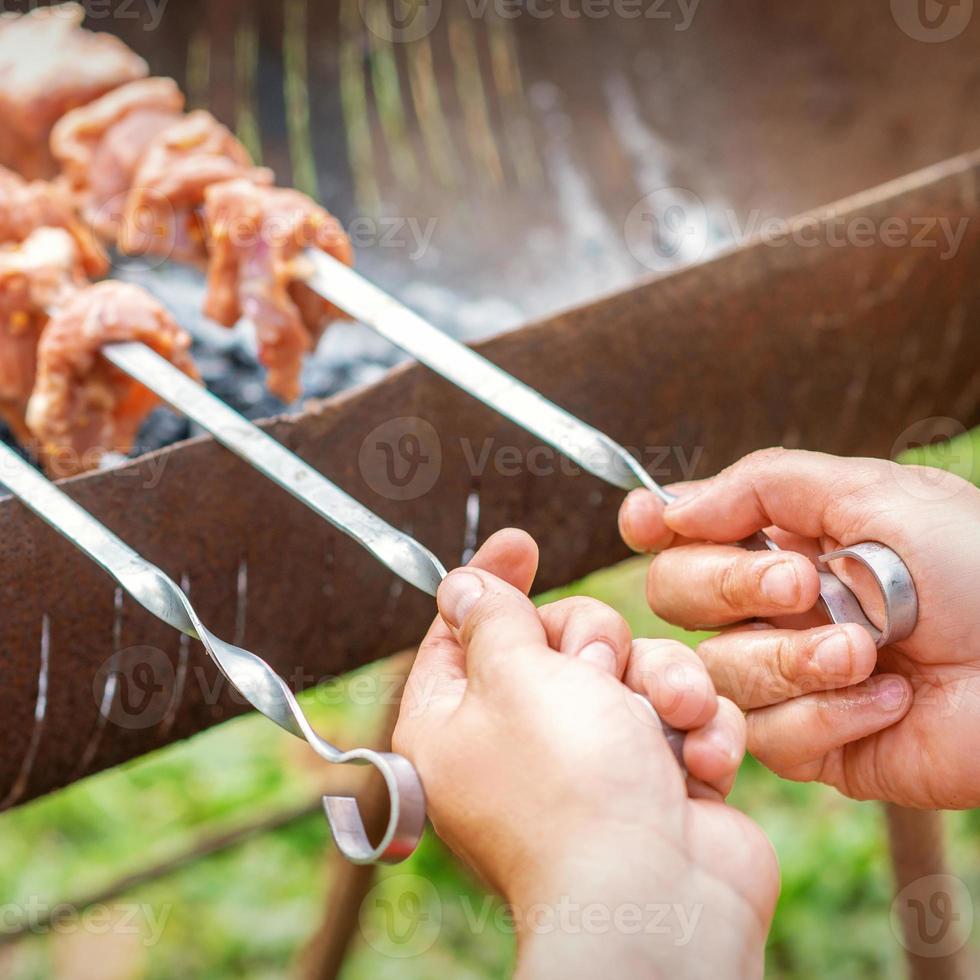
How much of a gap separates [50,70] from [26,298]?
0.67 meters

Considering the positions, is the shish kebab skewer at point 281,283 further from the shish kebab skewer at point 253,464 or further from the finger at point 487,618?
the finger at point 487,618

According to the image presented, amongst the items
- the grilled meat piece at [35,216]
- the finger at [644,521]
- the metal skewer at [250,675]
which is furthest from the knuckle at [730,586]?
the grilled meat piece at [35,216]

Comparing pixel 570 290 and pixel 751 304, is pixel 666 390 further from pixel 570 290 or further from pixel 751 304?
pixel 570 290

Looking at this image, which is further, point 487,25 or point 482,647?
point 487,25

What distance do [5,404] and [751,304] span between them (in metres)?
0.99

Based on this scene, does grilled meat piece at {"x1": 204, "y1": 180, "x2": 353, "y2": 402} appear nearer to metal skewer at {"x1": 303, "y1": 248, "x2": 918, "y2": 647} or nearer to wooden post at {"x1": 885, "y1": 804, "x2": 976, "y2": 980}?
metal skewer at {"x1": 303, "y1": 248, "x2": 918, "y2": 647}

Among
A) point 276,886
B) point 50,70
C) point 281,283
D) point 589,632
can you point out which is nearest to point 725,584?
point 589,632

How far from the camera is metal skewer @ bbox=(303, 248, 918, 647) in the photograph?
0.96 m

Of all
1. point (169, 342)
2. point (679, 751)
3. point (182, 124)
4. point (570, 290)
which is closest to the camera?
point (679, 751)

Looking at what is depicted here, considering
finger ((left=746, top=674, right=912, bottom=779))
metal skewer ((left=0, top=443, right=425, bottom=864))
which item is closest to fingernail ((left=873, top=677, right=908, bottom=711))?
finger ((left=746, top=674, right=912, bottom=779))

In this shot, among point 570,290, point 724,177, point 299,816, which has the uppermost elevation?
point 724,177

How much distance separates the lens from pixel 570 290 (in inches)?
91.4

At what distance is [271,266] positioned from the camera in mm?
1468

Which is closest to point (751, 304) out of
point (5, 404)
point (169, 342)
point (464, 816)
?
point (169, 342)
